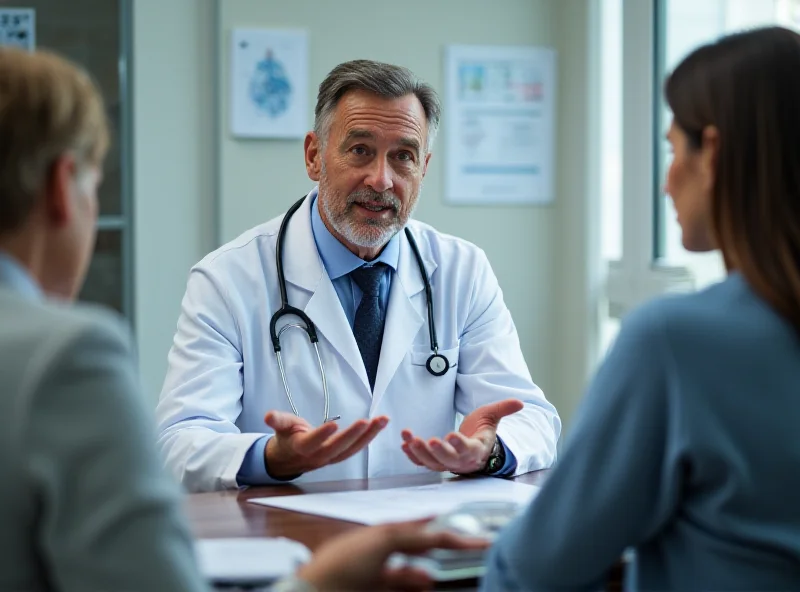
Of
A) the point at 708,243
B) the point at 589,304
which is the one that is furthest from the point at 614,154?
the point at 708,243

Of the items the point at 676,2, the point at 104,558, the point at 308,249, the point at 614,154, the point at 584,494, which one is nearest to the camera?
the point at 104,558

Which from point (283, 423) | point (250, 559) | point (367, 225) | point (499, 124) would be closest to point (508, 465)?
point (283, 423)

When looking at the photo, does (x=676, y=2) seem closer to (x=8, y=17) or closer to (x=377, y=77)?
(x=377, y=77)

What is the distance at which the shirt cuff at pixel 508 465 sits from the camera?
1846 millimetres

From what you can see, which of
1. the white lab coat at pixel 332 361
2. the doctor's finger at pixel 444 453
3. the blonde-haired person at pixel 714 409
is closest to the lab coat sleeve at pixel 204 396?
the white lab coat at pixel 332 361

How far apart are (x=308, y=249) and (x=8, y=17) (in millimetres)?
1919

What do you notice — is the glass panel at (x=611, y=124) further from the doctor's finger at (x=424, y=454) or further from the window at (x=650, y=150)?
the doctor's finger at (x=424, y=454)

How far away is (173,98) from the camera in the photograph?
357 cm

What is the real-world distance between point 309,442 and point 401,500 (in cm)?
19

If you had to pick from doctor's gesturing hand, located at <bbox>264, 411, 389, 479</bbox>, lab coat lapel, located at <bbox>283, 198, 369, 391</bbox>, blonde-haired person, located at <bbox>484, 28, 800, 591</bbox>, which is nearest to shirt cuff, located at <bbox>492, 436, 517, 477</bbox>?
doctor's gesturing hand, located at <bbox>264, 411, 389, 479</bbox>

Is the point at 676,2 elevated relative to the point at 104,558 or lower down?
elevated

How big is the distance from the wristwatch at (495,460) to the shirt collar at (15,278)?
41.7 inches

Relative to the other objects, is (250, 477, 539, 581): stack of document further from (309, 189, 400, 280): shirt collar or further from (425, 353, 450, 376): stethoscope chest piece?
(309, 189, 400, 280): shirt collar

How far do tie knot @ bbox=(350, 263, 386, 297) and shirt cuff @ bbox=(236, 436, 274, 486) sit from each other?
55 centimetres
